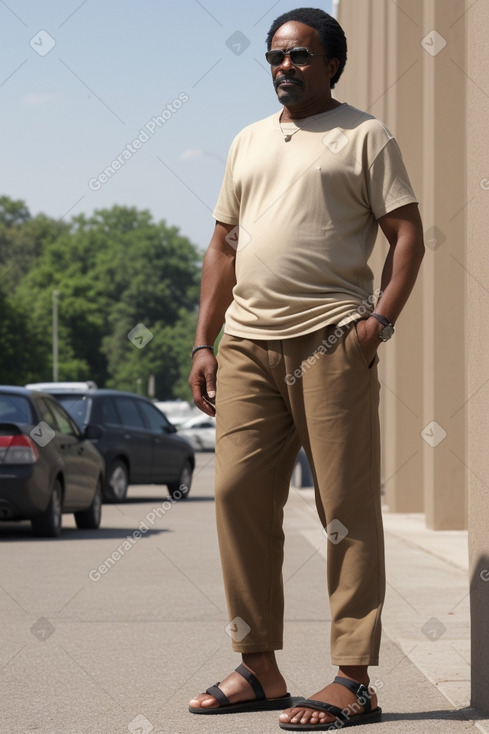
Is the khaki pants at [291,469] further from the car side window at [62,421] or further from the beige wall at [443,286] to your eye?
the car side window at [62,421]

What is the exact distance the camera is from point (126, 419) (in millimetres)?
21422

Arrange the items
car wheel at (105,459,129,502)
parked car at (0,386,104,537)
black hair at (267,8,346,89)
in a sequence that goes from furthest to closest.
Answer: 1. car wheel at (105,459,129,502)
2. parked car at (0,386,104,537)
3. black hair at (267,8,346,89)

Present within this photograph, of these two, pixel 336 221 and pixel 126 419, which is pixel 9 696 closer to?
pixel 336 221

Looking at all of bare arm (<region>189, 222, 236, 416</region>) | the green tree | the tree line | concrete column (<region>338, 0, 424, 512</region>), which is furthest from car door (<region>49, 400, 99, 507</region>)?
the green tree

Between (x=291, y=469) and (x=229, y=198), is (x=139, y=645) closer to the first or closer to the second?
(x=291, y=469)

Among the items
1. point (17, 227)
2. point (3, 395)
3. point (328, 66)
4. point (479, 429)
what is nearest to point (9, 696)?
point (479, 429)

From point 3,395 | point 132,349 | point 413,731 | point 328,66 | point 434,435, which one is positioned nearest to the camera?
point 413,731

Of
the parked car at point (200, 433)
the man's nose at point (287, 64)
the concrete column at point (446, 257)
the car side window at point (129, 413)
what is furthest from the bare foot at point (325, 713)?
the parked car at point (200, 433)

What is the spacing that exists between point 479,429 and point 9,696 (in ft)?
6.60

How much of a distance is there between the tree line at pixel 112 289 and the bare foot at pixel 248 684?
8156 centimetres

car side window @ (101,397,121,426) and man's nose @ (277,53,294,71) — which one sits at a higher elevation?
man's nose @ (277,53,294,71)

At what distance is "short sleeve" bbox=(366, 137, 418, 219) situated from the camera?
4848 mm

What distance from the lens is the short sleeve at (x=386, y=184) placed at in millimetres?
4848

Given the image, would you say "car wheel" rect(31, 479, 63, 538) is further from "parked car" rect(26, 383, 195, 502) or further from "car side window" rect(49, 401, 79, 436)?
"parked car" rect(26, 383, 195, 502)
